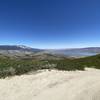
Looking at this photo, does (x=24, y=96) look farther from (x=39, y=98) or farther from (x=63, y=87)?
(x=63, y=87)

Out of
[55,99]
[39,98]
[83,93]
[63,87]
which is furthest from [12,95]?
[83,93]

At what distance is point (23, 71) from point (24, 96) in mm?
5972

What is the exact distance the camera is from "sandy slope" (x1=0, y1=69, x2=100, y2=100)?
9.38 metres

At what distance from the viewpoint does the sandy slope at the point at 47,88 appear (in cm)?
938

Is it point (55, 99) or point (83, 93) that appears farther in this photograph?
point (83, 93)

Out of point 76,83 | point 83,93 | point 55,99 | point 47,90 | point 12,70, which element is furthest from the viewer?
point 12,70

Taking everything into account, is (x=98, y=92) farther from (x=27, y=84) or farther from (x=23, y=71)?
(x=23, y=71)

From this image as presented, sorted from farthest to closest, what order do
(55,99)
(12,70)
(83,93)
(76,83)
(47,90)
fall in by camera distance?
(12,70) → (76,83) → (47,90) → (83,93) → (55,99)

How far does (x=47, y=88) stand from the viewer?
35.8 ft

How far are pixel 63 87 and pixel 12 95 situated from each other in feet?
11.6

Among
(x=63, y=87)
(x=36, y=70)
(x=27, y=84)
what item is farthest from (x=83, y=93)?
(x=36, y=70)

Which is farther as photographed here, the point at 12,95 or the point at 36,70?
the point at 36,70

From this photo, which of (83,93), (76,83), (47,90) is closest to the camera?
(83,93)

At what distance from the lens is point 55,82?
12.2m
